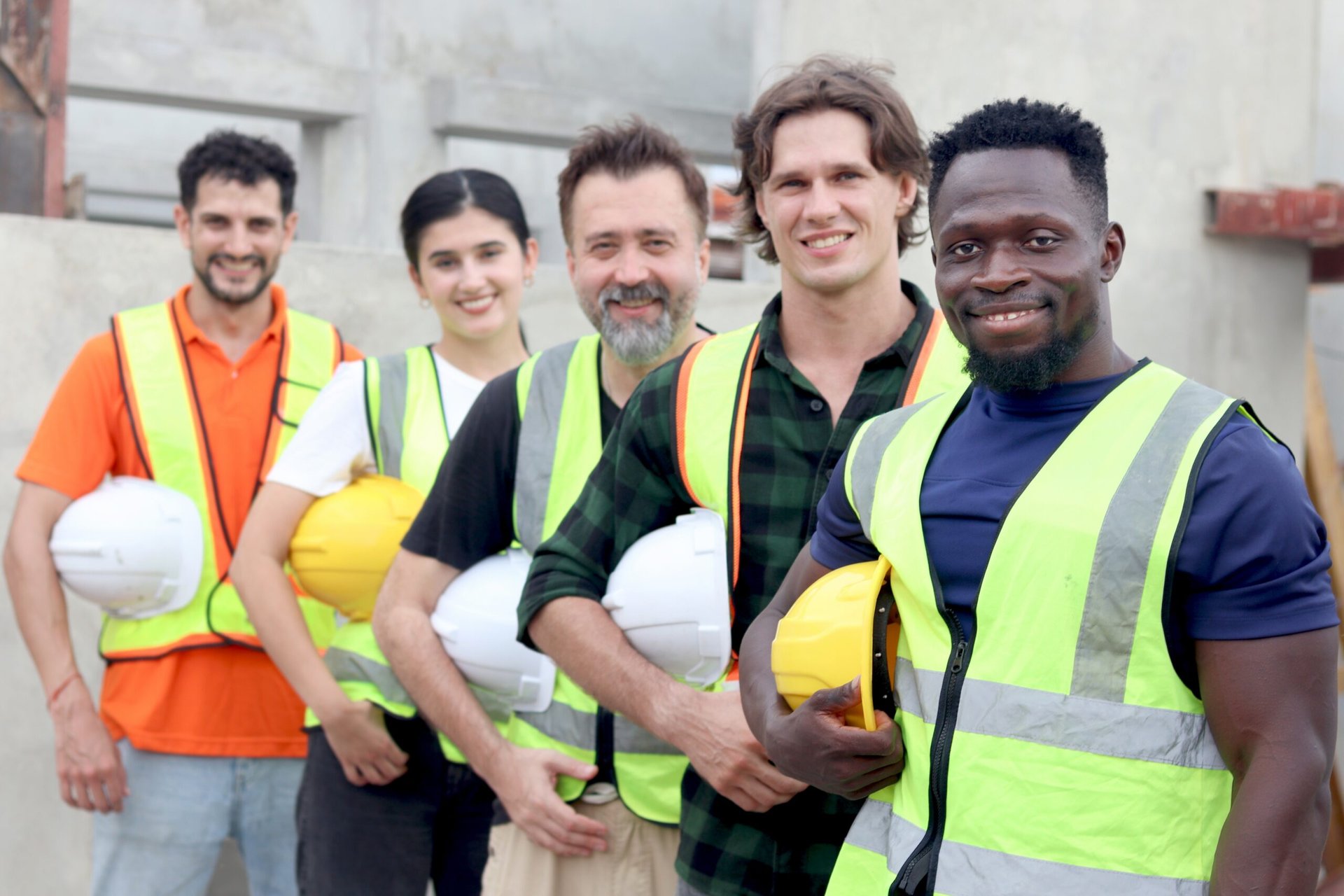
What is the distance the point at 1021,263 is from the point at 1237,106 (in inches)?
253

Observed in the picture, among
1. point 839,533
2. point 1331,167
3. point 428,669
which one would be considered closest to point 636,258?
point 428,669

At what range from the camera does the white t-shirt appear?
353cm

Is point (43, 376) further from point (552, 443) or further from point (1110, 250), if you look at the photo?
point (1110, 250)

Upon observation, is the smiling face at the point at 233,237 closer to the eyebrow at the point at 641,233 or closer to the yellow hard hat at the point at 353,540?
the yellow hard hat at the point at 353,540

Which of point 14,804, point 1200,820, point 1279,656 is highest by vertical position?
point 1279,656

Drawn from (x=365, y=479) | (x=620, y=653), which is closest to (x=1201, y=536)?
(x=620, y=653)

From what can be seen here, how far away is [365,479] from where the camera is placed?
11.6 ft

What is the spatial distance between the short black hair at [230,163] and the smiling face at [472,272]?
64 centimetres

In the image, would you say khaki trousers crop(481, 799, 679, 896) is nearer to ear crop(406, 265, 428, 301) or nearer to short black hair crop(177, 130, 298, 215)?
ear crop(406, 265, 428, 301)

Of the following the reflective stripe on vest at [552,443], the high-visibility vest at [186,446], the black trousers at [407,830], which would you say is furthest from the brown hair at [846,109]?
the high-visibility vest at [186,446]

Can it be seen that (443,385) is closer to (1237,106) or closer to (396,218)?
(1237,106)

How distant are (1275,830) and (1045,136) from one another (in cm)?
92

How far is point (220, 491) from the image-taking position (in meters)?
3.95

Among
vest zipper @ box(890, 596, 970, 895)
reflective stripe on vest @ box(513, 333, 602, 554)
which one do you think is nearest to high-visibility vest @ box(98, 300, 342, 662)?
reflective stripe on vest @ box(513, 333, 602, 554)
